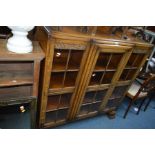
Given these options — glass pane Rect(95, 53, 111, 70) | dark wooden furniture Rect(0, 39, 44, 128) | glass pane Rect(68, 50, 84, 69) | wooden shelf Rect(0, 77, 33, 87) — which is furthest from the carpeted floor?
glass pane Rect(95, 53, 111, 70)

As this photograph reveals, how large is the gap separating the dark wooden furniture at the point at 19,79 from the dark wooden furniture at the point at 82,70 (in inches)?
3.4

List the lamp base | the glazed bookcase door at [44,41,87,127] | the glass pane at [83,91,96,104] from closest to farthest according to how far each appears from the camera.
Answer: the lamp base → the glazed bookcase door at [44,41,87,127] → the glass pane at [83,91,96,104]

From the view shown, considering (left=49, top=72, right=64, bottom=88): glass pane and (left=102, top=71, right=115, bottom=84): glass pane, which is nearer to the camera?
(left=49, top=72, right=64, bottom=88): glass pane

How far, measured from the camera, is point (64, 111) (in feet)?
5.24

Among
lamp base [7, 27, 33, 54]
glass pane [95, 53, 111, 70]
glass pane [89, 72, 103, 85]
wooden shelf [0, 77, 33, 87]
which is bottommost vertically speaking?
glass pane [89, 72, 103, 85]

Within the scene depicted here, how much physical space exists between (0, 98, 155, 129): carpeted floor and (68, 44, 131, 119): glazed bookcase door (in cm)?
16

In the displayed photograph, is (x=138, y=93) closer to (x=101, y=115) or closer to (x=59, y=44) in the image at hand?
(x=101, y=115)

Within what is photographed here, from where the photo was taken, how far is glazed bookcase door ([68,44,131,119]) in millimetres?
1295

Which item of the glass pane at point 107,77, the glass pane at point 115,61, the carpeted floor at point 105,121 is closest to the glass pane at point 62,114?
the carpeted floor at point 105,121

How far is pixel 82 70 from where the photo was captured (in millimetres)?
1330

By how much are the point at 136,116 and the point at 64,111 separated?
3.92 ft

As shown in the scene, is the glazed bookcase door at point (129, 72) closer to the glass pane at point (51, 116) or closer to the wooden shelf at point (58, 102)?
the wooden shelf at point (58, 102)

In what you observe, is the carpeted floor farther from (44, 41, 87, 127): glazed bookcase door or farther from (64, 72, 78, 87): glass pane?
(64, 72, 78, 87): glass pane
